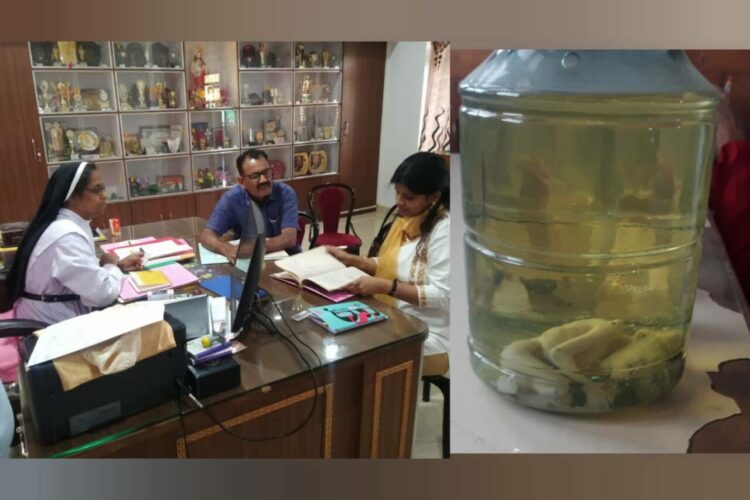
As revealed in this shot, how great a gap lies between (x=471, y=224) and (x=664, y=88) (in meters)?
0.34

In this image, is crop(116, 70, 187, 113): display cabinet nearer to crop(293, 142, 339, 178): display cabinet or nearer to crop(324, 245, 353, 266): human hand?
crop(293, 142, 339, 178): display cabinet

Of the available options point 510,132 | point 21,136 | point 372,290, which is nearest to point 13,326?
point 21,136

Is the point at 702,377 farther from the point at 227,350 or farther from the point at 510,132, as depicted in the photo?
the point at 227,350

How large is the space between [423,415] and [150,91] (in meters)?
1.17

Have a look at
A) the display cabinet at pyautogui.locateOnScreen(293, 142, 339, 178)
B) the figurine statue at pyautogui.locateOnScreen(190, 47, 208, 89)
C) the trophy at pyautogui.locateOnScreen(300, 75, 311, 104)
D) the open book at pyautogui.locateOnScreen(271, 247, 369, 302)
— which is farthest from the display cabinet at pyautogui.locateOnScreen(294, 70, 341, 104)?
the open book at pyautogui.locateOnScreen(271, 247, 369, 302)

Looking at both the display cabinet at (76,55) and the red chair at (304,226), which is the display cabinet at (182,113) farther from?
the red chair at (304,226)

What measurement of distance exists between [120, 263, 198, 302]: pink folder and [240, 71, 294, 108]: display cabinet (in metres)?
0.56

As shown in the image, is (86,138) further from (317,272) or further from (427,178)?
(427,178)

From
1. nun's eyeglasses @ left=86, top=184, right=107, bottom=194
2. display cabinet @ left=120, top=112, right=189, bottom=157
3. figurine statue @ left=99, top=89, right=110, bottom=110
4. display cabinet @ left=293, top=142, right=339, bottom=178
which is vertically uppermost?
figurine statue @ left=99, top=89, right=110, bottom=110

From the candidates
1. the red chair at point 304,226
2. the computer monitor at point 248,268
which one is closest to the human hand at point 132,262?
the computer monitor at point 248,268

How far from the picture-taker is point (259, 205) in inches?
62.3

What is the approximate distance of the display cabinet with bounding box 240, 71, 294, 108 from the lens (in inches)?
52.0

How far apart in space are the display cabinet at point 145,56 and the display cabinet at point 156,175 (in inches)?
10.4

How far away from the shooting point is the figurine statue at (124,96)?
140 cm
